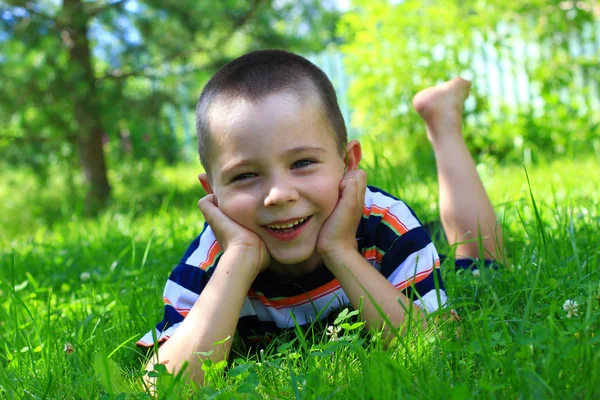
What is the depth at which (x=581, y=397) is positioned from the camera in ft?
4.21

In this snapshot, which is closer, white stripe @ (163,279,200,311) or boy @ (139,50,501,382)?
boy @ (139,50,501,382)

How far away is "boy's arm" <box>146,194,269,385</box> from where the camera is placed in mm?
1912

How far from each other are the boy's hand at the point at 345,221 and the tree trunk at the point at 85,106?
5276mm

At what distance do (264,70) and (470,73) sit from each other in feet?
16.1

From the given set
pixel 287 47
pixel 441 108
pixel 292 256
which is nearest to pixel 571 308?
pixel 292 256

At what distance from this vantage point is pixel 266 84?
2.10m

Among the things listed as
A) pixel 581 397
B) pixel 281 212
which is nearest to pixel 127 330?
pixel 281 212

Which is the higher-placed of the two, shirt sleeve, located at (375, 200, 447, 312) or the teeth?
the teeth

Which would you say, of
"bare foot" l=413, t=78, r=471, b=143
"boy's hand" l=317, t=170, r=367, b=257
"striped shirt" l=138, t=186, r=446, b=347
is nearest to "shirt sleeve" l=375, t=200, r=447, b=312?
"striped shirt" l=138, t=186, r=446, b=347

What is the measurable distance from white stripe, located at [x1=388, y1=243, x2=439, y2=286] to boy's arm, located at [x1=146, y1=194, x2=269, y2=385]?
0.44 meters

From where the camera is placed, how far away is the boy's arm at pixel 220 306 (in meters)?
1.91

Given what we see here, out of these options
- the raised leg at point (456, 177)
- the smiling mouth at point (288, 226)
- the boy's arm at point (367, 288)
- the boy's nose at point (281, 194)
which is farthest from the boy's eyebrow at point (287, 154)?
the raised leg at point (456, 177)

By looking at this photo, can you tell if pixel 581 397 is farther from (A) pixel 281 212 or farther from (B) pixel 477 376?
(A) pixel 281 212

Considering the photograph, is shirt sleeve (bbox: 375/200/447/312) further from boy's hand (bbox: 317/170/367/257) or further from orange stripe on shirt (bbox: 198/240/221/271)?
orange stripe on shirt (bbox: 198/240/221/271)
